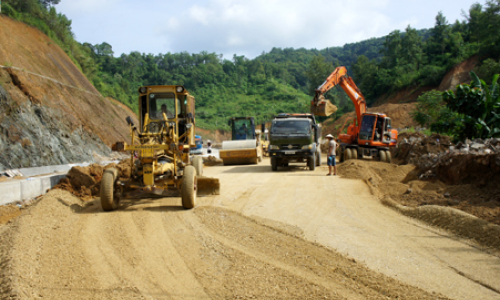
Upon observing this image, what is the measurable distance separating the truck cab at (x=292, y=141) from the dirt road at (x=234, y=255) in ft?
27.5

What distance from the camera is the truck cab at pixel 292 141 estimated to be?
1781cm

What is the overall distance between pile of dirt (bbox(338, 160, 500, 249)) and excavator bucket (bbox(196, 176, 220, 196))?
4422 millimetres

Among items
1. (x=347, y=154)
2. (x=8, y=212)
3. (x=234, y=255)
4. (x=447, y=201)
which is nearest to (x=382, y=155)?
(x=347, y=154)

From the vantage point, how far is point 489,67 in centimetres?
3866

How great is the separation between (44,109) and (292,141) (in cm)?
1239

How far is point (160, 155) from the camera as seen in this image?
982 centimetres

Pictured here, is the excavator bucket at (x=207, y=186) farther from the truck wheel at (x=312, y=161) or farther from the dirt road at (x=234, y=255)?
→ the truck wheel at (x=312, y=161)

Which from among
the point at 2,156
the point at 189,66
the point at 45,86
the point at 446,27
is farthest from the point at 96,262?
the point at 189,66

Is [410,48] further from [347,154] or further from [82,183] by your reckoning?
[82,183]

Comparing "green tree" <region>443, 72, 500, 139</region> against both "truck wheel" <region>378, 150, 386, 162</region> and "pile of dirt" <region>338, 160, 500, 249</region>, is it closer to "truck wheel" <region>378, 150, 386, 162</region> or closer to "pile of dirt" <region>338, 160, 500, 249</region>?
"truck wheel" <region>378, 150, 386, 162</region>

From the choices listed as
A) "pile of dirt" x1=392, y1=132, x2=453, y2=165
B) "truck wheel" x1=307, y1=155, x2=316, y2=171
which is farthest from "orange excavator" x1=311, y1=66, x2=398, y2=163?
"truck wheel" x1=307, y1=155, x2=316, y2=171

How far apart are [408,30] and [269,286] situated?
240 ft

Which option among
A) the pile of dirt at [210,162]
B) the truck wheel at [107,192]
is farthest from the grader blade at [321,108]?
the truck wheel at [107,192]

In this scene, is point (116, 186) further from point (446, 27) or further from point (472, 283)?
point (446, 27)
